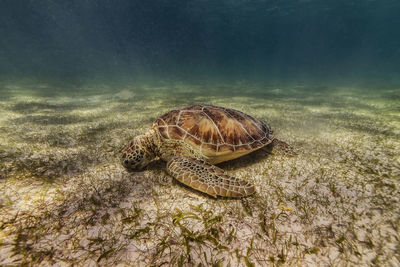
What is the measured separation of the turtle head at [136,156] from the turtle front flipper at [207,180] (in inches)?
17.7

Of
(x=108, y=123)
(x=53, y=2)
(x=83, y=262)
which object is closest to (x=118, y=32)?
(x=53, y=2)

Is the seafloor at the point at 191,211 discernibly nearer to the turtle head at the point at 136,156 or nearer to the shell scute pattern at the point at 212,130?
the turtle head at the point at 136,156

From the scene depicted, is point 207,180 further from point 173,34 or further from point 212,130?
point 173,34

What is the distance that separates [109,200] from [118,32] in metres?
79.6

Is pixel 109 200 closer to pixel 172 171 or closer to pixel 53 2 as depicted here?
pixel 172 171

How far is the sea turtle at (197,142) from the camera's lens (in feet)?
7.11

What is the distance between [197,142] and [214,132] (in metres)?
0.33

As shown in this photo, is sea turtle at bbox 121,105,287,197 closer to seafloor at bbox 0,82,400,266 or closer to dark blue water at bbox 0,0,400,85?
seafloor at bbox 0,82,400,266

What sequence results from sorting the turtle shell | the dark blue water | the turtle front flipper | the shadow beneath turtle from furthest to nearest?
the dark blue water < the shadow beneath turtle < the turtle shell < the turtle front flipper

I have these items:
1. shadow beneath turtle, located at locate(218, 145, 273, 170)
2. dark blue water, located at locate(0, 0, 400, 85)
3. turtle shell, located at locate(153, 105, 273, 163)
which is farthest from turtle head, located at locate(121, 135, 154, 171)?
dark blue water, located at locate(0, 0, 400, 85)

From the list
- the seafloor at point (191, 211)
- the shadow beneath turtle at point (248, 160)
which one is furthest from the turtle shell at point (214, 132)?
the seafloor at point (191, 211)

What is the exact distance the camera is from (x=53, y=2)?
37219 millimetres

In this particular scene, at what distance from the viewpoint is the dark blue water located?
35.8 m

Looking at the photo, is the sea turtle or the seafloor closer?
the seafloor
